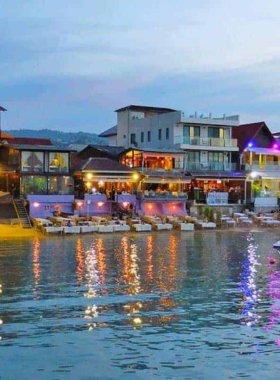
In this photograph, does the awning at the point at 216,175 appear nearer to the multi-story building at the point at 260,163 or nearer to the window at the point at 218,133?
the multi-story building at the point at 260,163

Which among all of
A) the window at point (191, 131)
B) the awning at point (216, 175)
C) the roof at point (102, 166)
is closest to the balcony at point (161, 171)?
the roof at point (102, 166)

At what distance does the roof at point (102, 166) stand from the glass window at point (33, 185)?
4.16 m

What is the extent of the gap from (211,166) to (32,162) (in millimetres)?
21125

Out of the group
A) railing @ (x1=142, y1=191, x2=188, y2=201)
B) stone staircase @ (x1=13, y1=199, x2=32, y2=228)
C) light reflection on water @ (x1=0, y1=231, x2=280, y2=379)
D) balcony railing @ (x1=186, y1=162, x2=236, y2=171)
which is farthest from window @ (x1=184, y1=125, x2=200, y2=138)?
light reflection on water @ (x1=0, y1=231, x2=280, y2=379)

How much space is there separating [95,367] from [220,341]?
A: 12.0 feet

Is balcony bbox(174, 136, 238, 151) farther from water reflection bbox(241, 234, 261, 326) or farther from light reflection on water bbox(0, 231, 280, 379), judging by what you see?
light reflection on water bbox(0, 231, 280, 379)

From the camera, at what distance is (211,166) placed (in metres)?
61.9

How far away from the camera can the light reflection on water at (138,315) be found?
42.9 ft

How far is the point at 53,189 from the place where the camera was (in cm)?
5006

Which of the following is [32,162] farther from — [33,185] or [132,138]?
[132,138]

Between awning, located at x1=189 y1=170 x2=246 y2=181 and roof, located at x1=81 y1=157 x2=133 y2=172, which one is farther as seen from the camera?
awning, located at x1=189 y1=170 x2=246 y2=181

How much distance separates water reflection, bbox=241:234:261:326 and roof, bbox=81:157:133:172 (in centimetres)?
2174

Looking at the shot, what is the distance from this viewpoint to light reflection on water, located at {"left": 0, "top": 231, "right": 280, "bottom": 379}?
13062 mm

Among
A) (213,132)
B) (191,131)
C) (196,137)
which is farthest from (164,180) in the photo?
(213,132)
